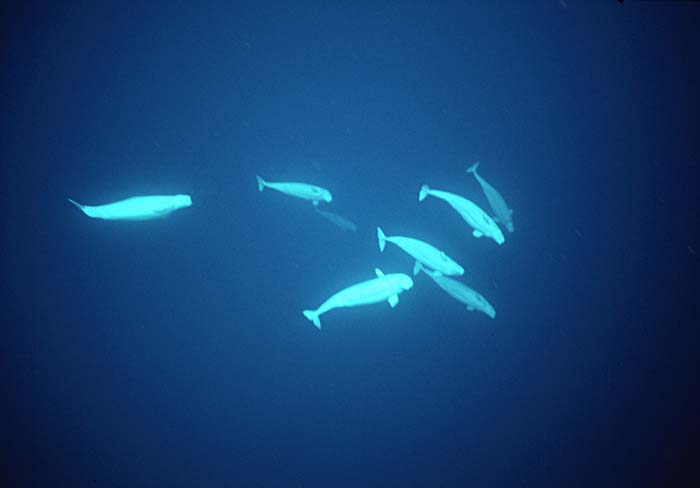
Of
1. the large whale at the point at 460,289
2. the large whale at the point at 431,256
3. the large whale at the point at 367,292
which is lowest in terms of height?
the large whale at the point at 367,292

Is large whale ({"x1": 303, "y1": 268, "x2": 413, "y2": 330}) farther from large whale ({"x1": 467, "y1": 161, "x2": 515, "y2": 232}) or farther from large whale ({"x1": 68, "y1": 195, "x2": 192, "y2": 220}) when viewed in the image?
large whale ({"x1": 68, "y1": 195, "x2": 192, "y2": 220})

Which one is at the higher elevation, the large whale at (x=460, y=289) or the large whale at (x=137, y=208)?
the large whale at (x=137, y=208)

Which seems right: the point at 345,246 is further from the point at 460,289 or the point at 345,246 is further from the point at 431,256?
the point at 431,256

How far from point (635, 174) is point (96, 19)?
759 centimetres

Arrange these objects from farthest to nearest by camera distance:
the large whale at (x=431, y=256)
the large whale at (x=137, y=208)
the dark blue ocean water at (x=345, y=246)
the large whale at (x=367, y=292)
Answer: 1. the dark blue ocean water at (x=345, y=246)
2. the large whale at (x=431, y=256)
3. the large whale at (x=367, y=292)
4. the large whale at (x=137, y=208)

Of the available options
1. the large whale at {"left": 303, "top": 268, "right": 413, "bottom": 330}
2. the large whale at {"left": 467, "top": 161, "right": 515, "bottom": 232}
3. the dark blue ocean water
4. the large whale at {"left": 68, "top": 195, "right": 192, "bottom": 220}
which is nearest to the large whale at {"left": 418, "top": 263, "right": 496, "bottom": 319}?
the large whale at {"left": 303, "top": 268, "right": 413, "bottom": 330}

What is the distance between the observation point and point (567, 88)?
19.0 ft

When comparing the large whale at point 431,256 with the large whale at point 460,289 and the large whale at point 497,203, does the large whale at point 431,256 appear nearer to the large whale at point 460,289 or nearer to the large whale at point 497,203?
the large whale at point 460,289

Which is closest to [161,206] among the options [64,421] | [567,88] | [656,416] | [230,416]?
[230,416]

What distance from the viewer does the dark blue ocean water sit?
5.46 meters

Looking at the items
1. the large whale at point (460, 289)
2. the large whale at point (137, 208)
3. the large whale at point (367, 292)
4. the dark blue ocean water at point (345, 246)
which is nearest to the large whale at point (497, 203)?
the large whale at point (460, 289)

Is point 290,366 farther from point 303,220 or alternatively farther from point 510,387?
point 510,387

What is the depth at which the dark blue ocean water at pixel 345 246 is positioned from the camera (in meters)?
5.46

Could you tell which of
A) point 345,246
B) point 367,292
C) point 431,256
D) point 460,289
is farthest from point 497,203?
point 345,246
